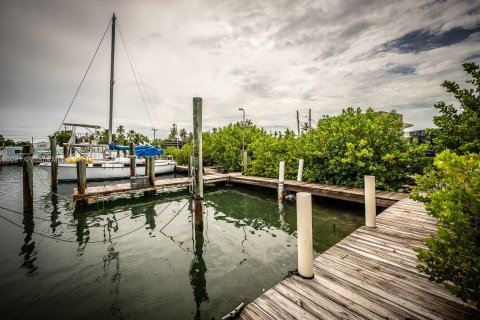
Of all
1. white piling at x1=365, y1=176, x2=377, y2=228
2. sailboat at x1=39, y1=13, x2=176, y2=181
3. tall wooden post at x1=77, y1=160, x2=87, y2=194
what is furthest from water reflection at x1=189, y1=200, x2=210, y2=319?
sailboat at x1=39, y1=13, x2=176, y2=181

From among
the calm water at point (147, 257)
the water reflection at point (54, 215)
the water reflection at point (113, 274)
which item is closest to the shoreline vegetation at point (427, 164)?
the calm water at point (147, 257)

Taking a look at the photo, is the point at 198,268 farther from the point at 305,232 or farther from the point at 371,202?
the point at 371,202

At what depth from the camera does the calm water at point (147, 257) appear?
4070 mm

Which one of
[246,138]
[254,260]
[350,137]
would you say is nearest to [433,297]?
[254,260]

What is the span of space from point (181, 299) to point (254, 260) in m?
2.11

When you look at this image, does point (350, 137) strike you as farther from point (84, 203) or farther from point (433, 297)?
point (84, 203)

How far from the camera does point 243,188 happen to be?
1522cm

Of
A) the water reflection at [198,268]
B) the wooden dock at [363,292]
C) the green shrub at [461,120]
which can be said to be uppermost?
the green shrub at [461,120]

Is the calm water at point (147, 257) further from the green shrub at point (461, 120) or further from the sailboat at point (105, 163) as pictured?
the sailboat at point (105, 163)

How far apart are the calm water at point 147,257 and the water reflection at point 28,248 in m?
0.03

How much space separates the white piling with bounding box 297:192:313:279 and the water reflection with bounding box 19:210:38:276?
6.33 meters

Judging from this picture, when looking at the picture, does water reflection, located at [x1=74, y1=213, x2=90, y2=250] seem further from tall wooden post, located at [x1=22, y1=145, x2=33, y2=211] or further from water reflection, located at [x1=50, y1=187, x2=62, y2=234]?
tall wooden post, located at [x1=22, y1=145, x2=33, y2=211]

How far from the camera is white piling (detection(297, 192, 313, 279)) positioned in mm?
3269

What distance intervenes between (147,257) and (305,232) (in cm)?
467
